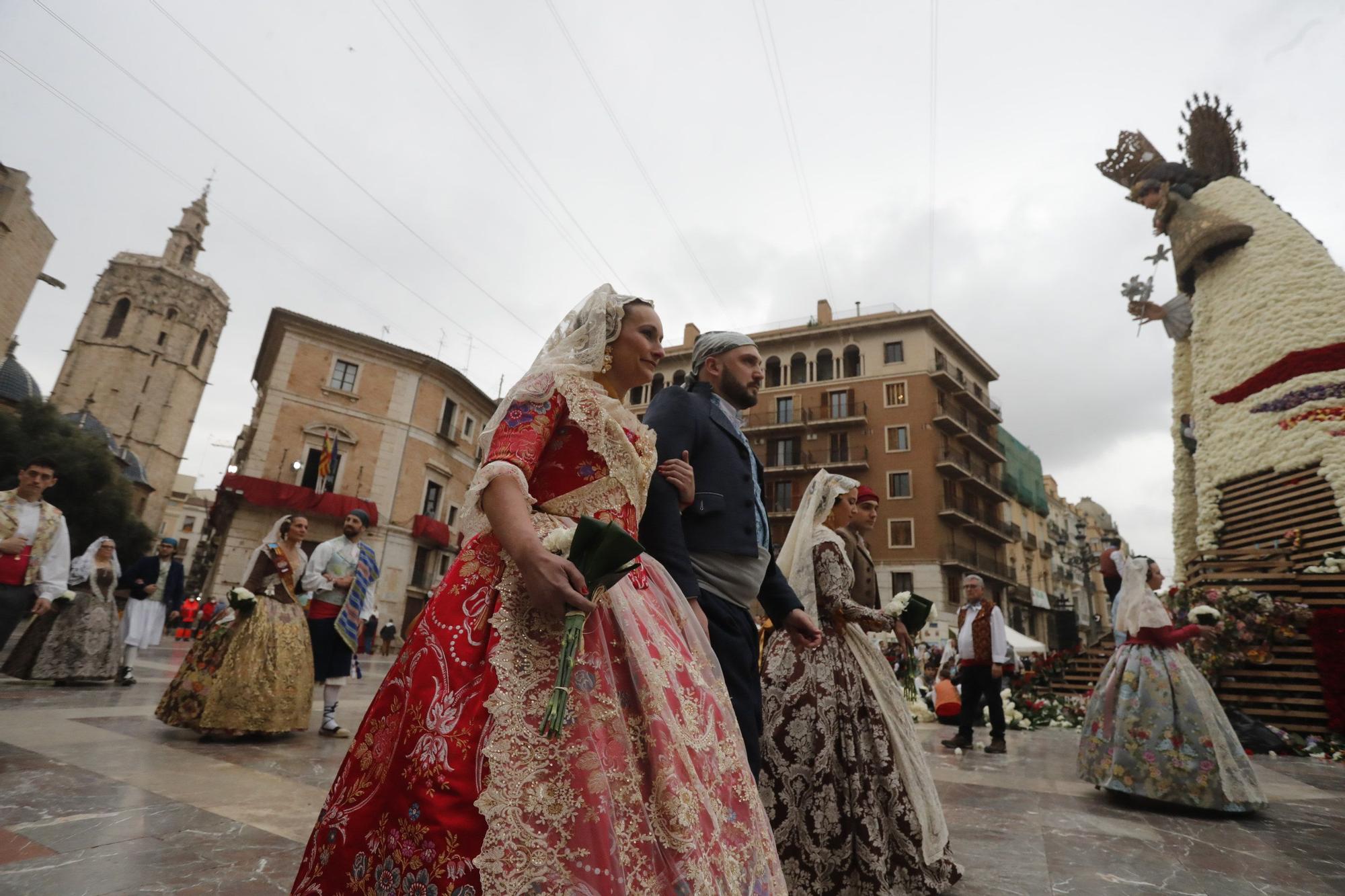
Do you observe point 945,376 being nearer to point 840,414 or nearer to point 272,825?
point 840,414

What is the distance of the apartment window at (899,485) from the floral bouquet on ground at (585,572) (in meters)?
31.2

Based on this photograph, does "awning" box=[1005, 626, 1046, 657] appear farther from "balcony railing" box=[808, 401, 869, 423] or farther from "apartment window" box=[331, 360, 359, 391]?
"apartment window" box=[331, 360, 359, 391]

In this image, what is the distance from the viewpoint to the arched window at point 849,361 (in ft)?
110

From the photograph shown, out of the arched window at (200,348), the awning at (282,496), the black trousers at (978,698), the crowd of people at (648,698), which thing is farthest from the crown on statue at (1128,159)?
the arched window at (200,348)

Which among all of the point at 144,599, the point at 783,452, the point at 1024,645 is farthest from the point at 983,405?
the point at 144,599

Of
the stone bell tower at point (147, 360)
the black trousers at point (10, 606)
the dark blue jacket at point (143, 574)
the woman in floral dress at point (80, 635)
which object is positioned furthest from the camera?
the stone bell tower at point (147, 360)

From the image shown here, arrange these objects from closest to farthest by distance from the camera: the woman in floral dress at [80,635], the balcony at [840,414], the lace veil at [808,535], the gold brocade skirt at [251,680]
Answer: the lace veil at [808,535] < the gold brocade skirt at [251,680] < the woman in floral dress at [80,635] < the balcony at [840,414]

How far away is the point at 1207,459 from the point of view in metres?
10.2

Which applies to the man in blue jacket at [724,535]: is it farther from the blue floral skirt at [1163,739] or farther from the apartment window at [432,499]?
the apartment window at [432,499]

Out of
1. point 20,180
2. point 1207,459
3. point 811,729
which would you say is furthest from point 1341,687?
point 20,180

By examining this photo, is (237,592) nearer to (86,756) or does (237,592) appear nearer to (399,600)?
(86,756)

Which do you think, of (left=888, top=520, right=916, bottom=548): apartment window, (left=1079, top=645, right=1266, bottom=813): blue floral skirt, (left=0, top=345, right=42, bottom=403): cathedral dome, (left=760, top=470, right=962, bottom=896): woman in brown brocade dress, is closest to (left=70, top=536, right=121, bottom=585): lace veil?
(left=760, top=470, right=962, bottom=896): woman in brown brocade dress

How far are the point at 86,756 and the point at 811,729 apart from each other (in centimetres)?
374

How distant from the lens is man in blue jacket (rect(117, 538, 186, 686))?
316 inches
